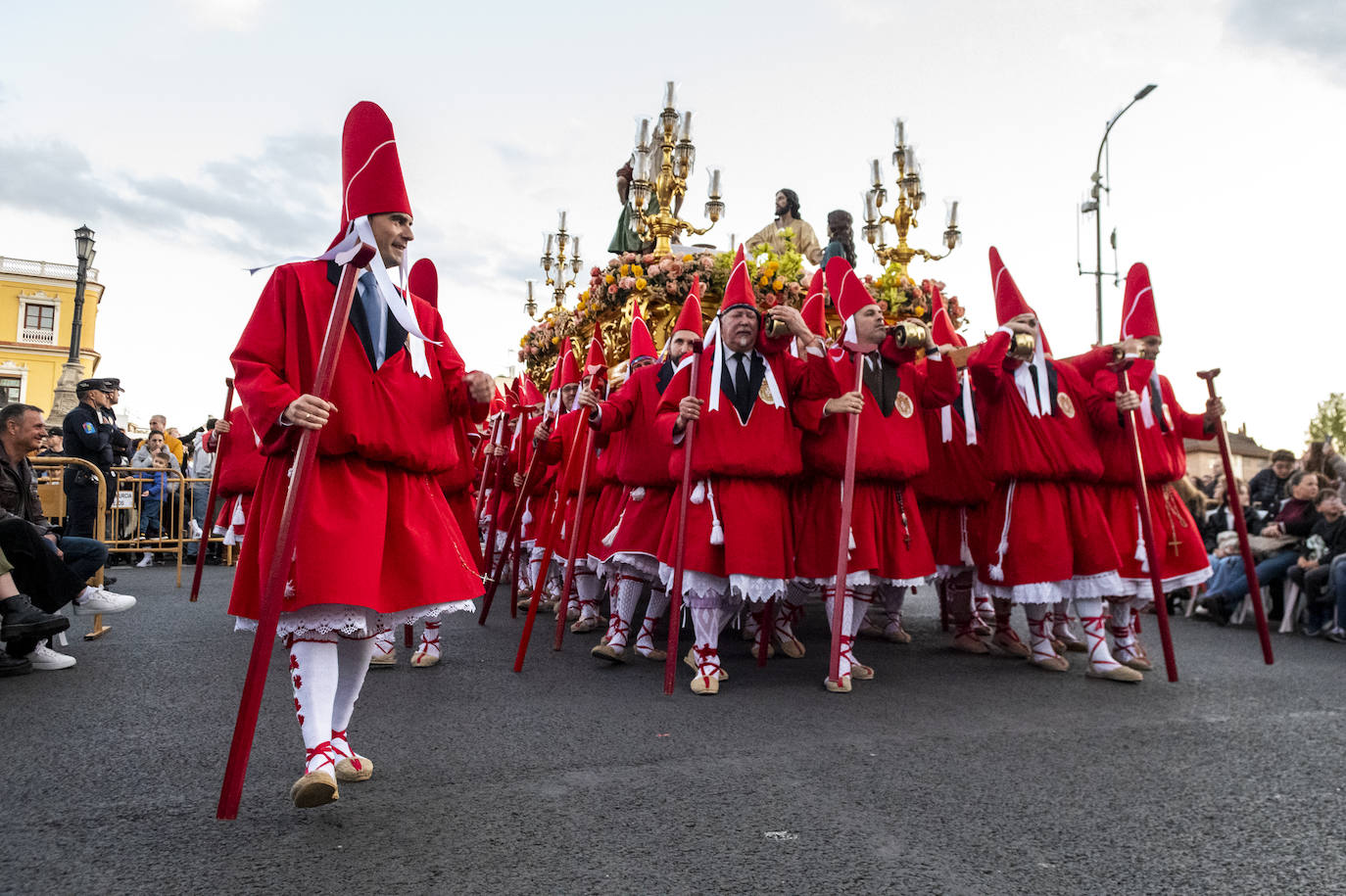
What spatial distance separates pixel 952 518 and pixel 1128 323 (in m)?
1.56

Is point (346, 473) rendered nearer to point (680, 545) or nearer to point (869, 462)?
point (680, 545)

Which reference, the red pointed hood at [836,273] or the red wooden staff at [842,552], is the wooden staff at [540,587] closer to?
the red wooden staff at [842,552]

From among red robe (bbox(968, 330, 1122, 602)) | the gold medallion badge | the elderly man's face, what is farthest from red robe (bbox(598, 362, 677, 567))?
red robe (bbox(968, 330, 1122, 602))

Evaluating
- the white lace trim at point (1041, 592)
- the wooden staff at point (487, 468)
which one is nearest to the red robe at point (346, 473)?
the white lace trim at point (1041, 592)

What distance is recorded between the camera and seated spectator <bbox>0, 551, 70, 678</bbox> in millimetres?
4297

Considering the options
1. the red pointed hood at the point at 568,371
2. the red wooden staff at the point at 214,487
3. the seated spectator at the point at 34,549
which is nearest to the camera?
the seated spectator at the point at 34,549

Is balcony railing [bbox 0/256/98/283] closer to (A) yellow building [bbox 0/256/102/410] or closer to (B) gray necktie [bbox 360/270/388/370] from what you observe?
(A) yellow building [bbox 0/256/102/410]

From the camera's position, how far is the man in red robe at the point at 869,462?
4.62 m

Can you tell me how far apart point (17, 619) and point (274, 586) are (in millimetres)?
2886

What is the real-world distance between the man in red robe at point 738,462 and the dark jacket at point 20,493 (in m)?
3.52

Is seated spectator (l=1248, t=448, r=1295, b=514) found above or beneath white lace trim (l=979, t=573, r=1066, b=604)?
above

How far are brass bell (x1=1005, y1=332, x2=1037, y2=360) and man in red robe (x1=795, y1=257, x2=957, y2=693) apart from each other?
411mm

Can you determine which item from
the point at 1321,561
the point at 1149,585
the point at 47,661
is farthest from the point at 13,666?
the point at 1321,561

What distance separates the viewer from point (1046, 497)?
4855mm
